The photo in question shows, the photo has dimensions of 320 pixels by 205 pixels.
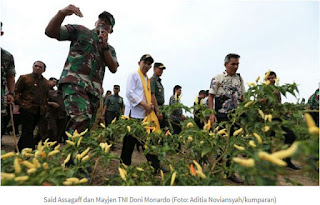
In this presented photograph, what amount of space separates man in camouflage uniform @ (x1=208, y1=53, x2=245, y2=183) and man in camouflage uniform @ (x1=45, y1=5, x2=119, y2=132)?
1341 millimetres

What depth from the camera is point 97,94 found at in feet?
9.21

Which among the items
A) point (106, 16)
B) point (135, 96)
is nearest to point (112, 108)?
point (135, 96)

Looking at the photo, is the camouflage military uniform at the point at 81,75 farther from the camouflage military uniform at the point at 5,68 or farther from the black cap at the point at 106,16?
the camouflage military uniform at the point at 5,68

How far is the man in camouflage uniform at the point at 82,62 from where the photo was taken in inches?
99.2

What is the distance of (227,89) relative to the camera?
331 centimetres

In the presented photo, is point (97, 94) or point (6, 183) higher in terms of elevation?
point (97, 94)

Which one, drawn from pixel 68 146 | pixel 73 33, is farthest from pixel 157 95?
pixel 68 146

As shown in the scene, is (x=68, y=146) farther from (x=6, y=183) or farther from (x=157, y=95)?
(x=157, y=95)

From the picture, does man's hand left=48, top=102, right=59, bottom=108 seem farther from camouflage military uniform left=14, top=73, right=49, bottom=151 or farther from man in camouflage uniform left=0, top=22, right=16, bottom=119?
man in camouflage uniform left=0, top=22, right=16, bottom=119

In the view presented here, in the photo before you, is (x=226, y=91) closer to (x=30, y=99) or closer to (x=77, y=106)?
(x=77, y=106)

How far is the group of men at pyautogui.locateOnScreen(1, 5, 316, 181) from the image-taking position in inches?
101

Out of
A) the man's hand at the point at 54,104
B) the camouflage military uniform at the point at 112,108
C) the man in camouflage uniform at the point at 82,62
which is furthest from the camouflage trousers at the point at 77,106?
the camouflage military uniform at the point at 112,108

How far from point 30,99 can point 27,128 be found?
0.45 meters
